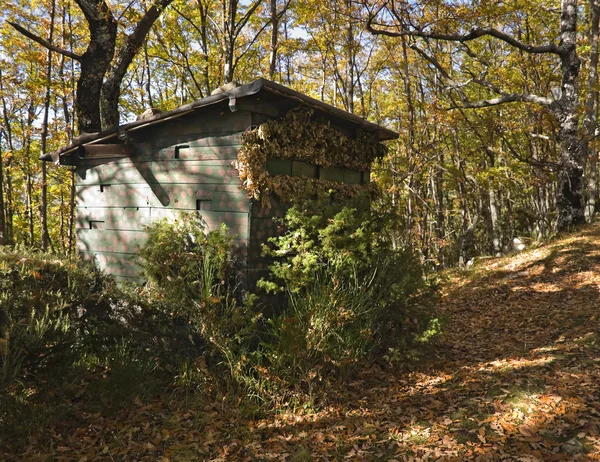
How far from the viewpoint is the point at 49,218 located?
20.9 metres

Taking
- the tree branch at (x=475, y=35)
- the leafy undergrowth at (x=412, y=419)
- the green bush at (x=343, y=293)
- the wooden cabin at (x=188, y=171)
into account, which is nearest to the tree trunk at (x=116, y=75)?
the wooden cabin at (x=188, y=171)

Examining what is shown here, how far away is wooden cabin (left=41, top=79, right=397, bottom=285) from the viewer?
578 centimetres

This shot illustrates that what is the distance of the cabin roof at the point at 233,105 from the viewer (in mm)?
5373

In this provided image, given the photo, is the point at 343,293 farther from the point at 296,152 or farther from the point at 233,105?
the point at 233,105

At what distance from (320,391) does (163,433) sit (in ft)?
6.04

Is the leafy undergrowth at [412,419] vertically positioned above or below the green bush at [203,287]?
below

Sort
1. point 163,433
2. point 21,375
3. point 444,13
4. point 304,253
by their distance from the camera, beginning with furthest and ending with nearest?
1. point 444,13
2. point 304,253
3. point 163,433
4. point 21,375

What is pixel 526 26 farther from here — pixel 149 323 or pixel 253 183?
pixel 149 323

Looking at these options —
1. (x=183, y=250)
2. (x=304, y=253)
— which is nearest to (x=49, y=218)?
(x=183, y=250)

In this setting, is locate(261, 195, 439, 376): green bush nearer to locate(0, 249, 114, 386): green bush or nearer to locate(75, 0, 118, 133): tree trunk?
locate(0, 249, 114, 386): green bush

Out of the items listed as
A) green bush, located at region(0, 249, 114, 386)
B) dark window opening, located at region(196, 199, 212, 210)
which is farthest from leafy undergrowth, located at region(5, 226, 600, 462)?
dark window opening, located at region(196, 199, 212, 210)

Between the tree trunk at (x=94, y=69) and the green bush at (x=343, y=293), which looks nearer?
the green bush at (x=343, y=293)

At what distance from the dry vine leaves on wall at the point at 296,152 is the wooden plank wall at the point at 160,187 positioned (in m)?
0.25

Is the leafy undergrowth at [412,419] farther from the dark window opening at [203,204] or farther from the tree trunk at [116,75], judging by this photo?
the tree trunk at [116,75]
